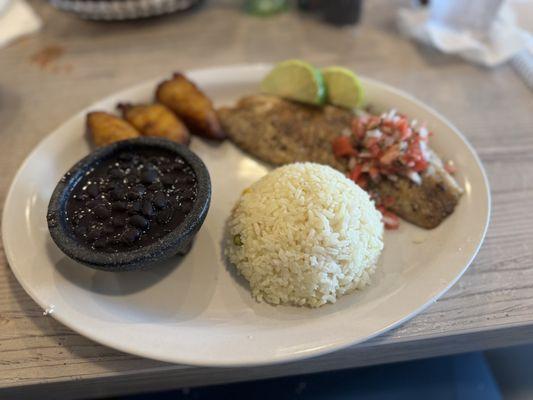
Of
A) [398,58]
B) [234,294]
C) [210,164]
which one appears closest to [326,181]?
[234,294]

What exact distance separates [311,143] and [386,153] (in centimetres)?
37

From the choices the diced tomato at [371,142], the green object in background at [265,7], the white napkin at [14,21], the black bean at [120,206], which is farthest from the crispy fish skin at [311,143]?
the white napkin at [14,21]

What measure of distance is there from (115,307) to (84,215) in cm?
34

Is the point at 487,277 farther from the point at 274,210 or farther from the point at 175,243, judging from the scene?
the point at 175,243

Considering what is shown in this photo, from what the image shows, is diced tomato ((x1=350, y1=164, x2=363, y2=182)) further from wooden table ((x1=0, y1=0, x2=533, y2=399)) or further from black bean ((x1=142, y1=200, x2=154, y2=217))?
black bean ((x1=142, y1=200, x2=154, y2=217))

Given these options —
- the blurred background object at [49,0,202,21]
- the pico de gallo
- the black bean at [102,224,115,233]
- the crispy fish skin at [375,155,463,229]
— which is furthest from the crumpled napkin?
the black bean at [102,224,115,233]

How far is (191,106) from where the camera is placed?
7.36 feet

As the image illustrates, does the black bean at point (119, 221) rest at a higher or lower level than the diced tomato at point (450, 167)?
A: higher

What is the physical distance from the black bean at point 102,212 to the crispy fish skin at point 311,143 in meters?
0.88

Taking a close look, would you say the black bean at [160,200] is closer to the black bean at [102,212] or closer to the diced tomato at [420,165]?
the black bean at [102,212]

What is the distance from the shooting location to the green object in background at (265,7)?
10.7 feet

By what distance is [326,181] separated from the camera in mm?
1726

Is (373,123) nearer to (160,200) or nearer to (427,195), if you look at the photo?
(427,195)

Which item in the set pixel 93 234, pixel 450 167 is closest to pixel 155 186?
pixel 93 234
